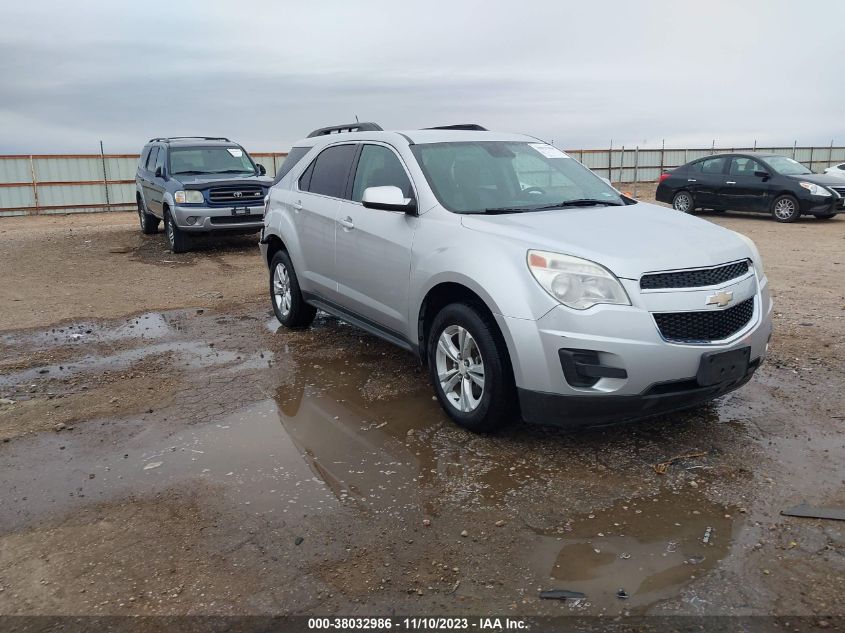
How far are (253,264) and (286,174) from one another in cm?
503

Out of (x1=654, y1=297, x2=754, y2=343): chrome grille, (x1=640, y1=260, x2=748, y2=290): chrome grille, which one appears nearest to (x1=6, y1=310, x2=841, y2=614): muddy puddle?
(x1=654, y1=297, x2=754, y2=343): chrome grille

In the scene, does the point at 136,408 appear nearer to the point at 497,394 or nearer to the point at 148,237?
the point at 497,394

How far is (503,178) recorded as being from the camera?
5137 mm

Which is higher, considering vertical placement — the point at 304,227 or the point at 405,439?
the point at 304,227

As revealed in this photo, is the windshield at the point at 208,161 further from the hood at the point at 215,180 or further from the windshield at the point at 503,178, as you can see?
the windshield at the point at 503,178

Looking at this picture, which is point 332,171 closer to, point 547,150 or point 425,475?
point 547,150

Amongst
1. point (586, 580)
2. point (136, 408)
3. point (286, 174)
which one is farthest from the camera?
point (286, 174)

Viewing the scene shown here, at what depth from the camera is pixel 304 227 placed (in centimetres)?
633

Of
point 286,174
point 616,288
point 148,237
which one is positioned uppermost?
point 286,174

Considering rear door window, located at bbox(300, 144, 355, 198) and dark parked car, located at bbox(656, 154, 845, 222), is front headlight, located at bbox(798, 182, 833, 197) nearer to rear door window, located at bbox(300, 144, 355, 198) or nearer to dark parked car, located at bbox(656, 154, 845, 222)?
dark parked car, located at bbox(656, 154, 845, 222)

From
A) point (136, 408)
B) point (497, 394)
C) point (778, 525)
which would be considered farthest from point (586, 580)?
point (136, 408)

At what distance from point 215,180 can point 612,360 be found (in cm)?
1051

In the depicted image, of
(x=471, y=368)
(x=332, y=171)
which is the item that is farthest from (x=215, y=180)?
(x=471, y=368)

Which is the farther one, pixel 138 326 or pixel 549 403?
pixel 138 326
